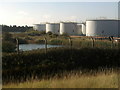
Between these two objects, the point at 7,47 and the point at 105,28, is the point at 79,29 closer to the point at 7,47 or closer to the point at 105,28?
the point at 105,28

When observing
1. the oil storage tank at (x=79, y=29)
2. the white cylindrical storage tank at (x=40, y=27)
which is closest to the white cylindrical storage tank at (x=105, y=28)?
the oil storage tank at (x=79, y=29)

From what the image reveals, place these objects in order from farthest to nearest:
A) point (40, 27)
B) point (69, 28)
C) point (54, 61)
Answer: point (40, 27)
point (69, 28)
point (54, 61)

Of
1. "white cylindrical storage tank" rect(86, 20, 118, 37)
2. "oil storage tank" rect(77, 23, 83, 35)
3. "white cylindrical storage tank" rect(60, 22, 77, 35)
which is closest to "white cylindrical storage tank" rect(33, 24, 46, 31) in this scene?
"white cylindrical storage tank" rect(60, 22, 77, 35)

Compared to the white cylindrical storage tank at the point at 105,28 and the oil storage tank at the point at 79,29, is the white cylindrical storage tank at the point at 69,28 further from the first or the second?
the white cylindrical storage tank at the point at 105,28

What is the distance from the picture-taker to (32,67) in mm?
12836

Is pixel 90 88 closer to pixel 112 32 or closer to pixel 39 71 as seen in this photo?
pixel 39 71

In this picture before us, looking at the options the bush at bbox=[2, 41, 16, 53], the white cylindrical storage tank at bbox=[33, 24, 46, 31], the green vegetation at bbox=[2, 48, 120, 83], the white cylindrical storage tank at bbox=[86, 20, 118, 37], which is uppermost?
the white cylindrical storage tank at bbox=[33, 24, 46, 31]

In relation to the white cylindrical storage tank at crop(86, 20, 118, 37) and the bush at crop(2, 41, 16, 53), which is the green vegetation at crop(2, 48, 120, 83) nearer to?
the bush at crop(2, 41, 16, 53)

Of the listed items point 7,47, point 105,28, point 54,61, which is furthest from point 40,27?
point 54,61

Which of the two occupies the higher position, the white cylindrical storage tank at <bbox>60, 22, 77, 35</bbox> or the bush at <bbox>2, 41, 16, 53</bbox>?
the white cylindrical storage tank at <bbox>60, 22, 77, 35</bbox>

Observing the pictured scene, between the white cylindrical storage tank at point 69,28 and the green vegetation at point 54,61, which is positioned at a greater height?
the white cylindrical storage tank at point 69,28

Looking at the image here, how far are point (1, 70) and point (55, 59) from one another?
378 cm

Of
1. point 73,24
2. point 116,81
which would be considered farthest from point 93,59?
point 73,24

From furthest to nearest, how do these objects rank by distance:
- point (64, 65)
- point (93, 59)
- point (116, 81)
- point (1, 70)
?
point (93, 59) < point (64, 65) < point (1, 70) < point (116, 81)
